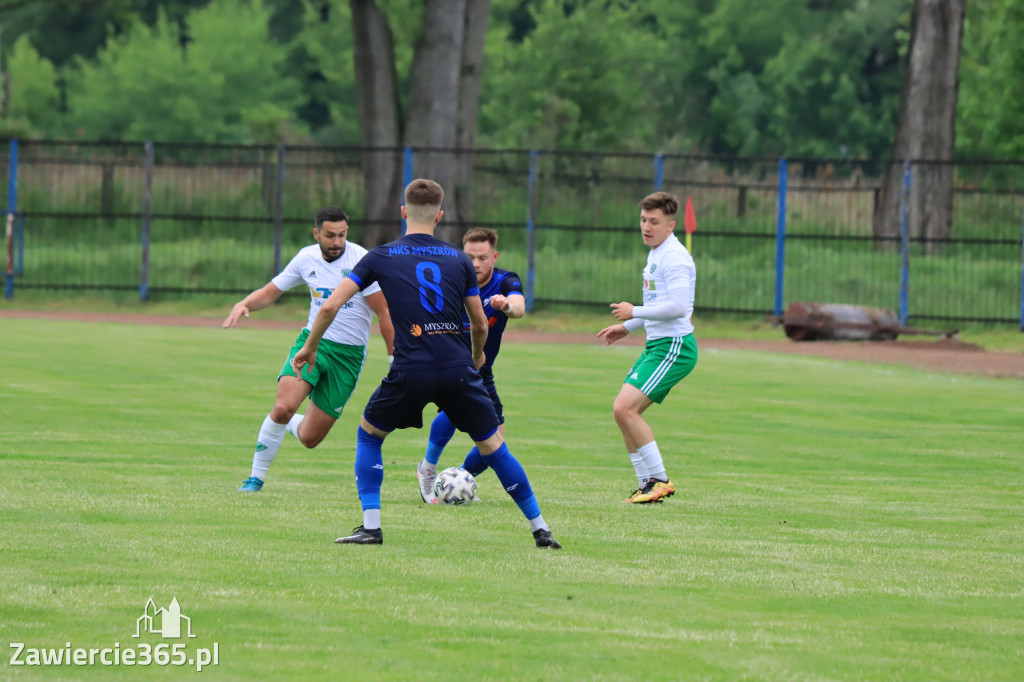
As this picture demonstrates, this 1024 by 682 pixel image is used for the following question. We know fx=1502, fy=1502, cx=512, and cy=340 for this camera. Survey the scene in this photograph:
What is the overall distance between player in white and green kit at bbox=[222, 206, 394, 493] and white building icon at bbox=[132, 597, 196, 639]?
410 cm

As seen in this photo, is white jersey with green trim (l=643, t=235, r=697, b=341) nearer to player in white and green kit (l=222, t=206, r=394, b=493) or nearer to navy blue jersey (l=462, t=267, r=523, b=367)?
navy blue jersey (l=462, t=267, r=523, b=367)

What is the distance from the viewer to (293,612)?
588 cm

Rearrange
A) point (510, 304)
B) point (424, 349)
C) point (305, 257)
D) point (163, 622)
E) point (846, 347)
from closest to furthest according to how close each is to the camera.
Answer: point (163, 622) < point (424, 349) < point (510, 304) < point (305, 257) < point (846, 347)

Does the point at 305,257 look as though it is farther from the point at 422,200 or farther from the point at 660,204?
the point at 422,200

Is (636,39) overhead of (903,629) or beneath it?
overhead

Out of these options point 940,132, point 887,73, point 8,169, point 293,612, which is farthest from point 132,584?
point 887,73

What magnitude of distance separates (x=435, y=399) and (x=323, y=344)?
275 cm

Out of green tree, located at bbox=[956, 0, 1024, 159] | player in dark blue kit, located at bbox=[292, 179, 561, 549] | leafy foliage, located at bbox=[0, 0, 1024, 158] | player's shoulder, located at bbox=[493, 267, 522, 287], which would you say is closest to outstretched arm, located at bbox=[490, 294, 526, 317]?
player's shoulder, located at bbox=[493, 267, 522, 287]

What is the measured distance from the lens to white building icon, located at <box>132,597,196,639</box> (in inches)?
216

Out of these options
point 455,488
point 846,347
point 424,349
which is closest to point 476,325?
point 424,349

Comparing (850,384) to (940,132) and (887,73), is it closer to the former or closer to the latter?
(940,132)

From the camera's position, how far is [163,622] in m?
5.55

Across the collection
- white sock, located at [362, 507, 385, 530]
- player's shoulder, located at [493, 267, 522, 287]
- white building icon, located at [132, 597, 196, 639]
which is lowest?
white building icon, located at [132, 597, 196, 639]

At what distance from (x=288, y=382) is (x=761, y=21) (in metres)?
71.2
